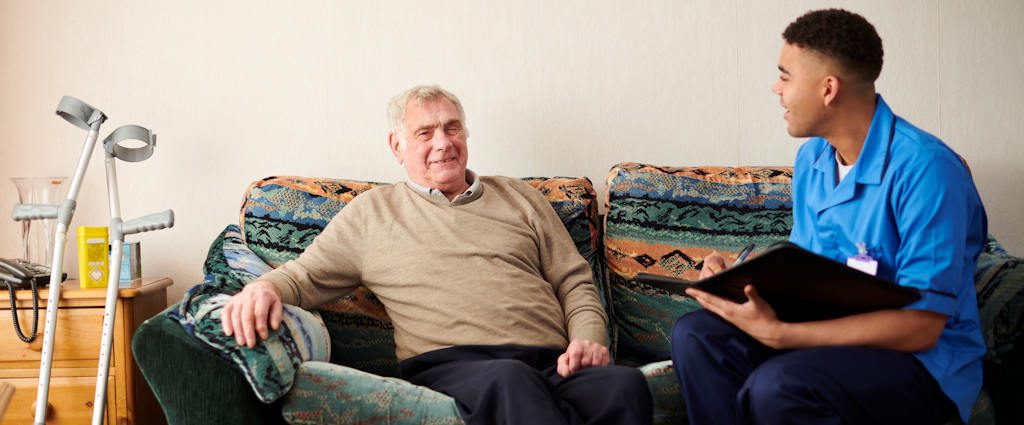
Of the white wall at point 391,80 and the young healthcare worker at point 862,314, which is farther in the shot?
the white wall at point 391,80

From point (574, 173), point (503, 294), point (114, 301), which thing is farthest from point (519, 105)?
point (114, 301)

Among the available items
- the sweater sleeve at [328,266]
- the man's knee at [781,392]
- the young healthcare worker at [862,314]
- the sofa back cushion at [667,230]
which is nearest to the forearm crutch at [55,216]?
the sweater sleeve at [328,266]

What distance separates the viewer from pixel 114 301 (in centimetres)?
205

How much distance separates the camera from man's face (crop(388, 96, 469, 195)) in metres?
2.07

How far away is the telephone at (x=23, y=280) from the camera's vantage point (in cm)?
211

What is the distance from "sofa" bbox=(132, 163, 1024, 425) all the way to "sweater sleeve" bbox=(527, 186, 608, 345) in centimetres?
13

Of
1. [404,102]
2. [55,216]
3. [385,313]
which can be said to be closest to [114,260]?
[55,216]

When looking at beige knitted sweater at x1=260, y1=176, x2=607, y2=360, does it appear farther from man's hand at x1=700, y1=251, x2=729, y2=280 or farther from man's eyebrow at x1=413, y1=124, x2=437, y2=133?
man's hand at x1=700, y1=251, x2=729, y2=280

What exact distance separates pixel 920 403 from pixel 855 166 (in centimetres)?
45

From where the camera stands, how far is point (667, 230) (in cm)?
Answer: 226

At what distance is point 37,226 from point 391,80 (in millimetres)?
1136

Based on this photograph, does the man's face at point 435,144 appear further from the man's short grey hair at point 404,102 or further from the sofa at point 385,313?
the sofa at point 385,313

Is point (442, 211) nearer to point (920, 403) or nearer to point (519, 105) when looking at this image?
point (519, 105)

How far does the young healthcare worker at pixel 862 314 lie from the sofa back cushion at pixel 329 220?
658mm
